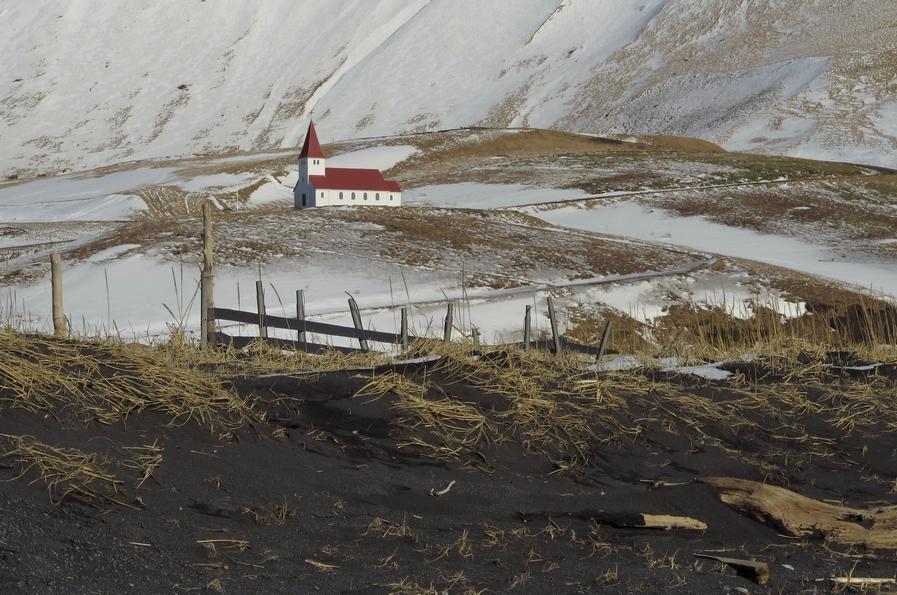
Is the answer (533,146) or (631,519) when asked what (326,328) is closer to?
(631,519)

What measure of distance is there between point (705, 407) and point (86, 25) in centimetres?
17774

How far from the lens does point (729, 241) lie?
4509cm

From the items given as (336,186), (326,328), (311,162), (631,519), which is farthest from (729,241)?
(631,519)

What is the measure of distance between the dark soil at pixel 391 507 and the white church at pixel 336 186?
148 ft

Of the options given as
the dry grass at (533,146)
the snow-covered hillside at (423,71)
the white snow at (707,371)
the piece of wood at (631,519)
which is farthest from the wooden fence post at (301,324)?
the snow-covered hillside at (423,71)

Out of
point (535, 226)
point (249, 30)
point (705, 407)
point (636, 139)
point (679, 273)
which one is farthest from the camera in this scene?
point (249, 30)

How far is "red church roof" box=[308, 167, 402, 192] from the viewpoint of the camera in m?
54.5

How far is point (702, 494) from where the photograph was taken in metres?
8.16

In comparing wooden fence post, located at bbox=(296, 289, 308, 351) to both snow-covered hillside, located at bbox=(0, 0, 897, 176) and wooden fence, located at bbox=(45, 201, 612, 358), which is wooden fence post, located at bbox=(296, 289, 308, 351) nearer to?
wooden fence, located at bbox=(45, 201, 612, 358)

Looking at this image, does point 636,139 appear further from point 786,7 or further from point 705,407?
point 705,407

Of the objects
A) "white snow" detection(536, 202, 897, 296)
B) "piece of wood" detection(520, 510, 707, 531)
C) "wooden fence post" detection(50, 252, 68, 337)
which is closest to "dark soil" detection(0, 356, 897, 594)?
"piece of wood" detection(520, 510, 707, 531)

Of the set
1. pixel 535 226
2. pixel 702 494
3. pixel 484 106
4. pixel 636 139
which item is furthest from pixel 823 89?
pixel 702 494

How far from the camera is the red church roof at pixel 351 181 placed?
54500mm

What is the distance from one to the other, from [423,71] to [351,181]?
9275cm
